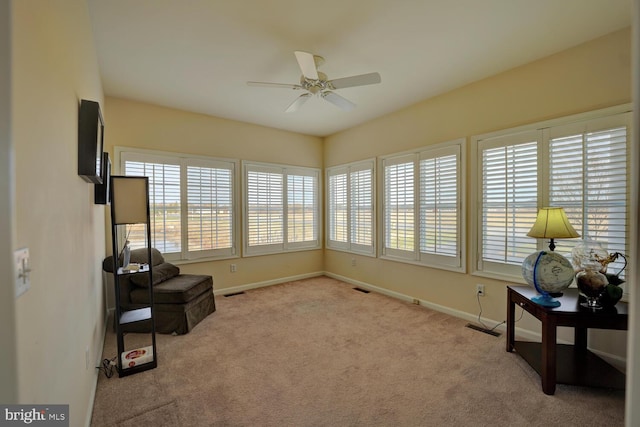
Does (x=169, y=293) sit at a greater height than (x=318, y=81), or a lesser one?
lesser

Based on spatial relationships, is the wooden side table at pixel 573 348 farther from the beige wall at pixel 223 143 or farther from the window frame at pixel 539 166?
the beige wall at pixel 223 143

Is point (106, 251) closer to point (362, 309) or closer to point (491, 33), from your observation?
point (362, 309)

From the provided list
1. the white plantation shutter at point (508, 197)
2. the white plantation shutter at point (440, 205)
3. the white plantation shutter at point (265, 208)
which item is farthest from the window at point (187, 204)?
the white plantation shutter at point (508, 197)

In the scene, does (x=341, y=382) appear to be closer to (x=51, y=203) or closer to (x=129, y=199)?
(x=51, y=203)

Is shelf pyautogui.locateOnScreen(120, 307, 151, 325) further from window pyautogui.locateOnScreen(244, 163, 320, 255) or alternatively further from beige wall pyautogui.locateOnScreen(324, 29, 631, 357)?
beige wall pyautogui.locateOnScreen(324, 29, 631, 357)

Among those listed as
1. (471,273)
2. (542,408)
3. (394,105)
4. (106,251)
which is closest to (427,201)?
(471,273)

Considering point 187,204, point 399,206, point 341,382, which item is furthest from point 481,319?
point 187,204

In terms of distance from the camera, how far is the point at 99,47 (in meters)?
2.55

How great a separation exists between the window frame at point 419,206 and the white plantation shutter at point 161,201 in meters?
3.03

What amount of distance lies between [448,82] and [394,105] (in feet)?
2.72

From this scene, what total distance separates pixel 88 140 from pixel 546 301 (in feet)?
11.2

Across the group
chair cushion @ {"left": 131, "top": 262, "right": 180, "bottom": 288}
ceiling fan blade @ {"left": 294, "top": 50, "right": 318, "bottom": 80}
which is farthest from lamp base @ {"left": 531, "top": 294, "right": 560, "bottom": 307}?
chair cushion @ {"left": 131, "top": 262, "right": 180, "bottom": 288}

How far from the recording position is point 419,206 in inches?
154

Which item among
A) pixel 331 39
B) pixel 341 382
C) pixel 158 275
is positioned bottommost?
pixel 341 382
